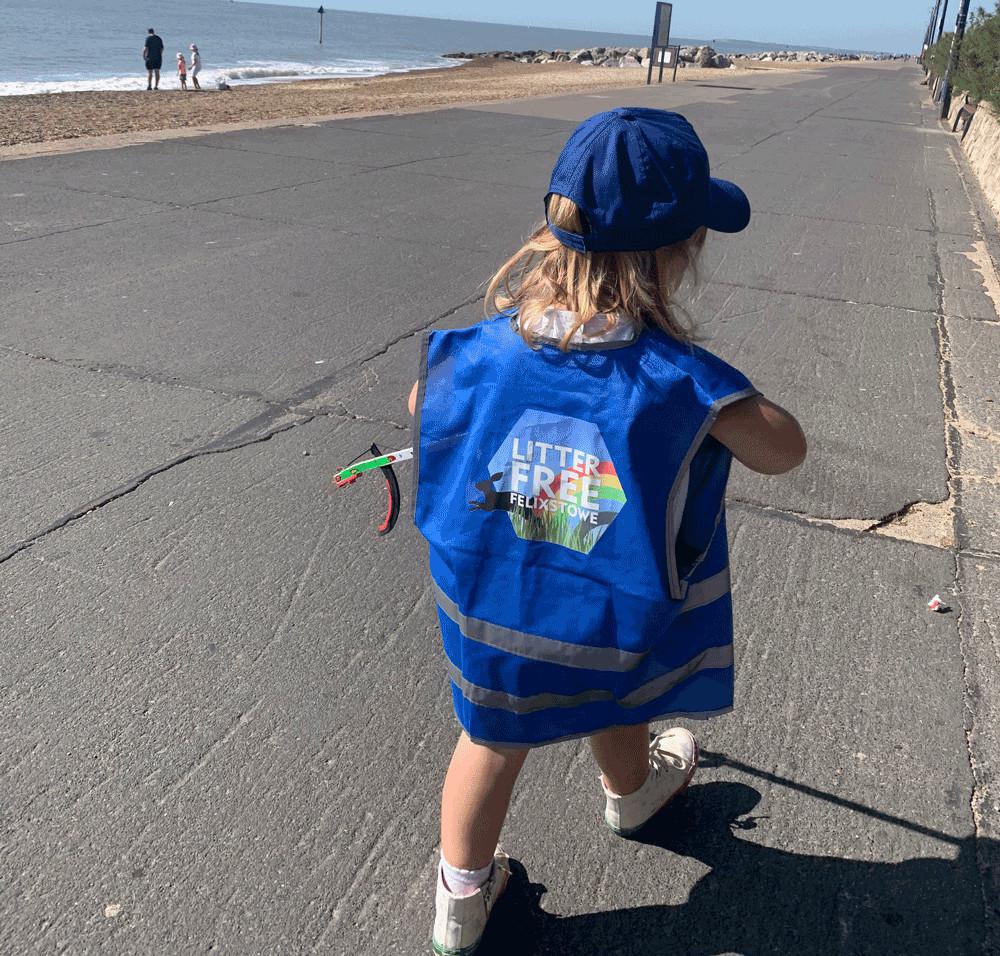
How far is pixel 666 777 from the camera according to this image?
7.29ft

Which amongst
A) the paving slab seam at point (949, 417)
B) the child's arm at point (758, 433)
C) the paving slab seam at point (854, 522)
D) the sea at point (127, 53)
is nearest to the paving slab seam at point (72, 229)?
the paving slab seam at point (854, 522)

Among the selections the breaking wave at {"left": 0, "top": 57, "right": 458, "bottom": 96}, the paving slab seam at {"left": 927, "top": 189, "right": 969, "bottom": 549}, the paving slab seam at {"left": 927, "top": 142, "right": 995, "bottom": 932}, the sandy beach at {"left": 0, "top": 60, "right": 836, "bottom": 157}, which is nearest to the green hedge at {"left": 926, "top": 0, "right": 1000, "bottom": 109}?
the paving slab seam at {"left": 927, "top": 189, "right": 969, "bottom": 549}

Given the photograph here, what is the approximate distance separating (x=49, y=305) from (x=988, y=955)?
5.45m

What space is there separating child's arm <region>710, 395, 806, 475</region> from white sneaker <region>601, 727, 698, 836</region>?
88cm

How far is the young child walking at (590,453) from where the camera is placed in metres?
1.57

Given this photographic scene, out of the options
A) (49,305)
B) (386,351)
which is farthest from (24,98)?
(386,351)

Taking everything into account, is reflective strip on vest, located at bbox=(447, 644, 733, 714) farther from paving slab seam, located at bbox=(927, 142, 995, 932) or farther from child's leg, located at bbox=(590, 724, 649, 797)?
paving slab seam, located at bbox=(927, 142, 995, 932)

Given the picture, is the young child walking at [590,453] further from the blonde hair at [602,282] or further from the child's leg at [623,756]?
the child's leg at [623,756]

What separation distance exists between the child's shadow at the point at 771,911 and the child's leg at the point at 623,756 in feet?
0.59

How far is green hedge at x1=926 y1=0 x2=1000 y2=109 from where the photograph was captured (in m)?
15.8

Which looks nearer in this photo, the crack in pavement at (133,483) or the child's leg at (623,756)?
the child's leg at (623,756)

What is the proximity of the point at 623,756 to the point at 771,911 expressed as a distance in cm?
45

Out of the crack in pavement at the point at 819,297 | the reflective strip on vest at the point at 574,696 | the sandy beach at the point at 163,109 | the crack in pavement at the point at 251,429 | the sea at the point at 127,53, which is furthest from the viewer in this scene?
the sea at the point at 127,53

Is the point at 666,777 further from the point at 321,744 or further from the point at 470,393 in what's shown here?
the point at 470,393
